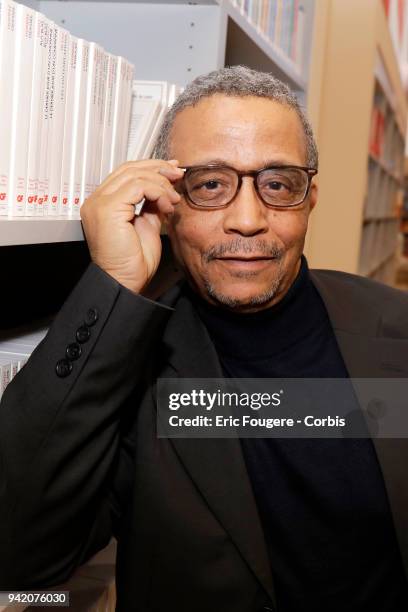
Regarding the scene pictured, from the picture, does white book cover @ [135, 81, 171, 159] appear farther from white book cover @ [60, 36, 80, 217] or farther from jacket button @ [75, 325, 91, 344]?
jacket button @ [75, 325, 91, 344]

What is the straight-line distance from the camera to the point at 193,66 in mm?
1712

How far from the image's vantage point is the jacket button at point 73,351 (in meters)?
1.13

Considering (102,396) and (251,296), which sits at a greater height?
(251,296)

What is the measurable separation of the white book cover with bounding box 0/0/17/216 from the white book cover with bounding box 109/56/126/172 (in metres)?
0.35

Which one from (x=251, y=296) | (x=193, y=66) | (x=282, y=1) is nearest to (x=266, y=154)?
(x=251, y=296)

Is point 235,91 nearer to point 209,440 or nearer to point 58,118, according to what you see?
point 58,118

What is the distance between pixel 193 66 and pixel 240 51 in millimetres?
446

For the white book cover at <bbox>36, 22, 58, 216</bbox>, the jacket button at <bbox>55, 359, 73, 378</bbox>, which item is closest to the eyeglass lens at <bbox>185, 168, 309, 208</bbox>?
the white book cover at <bbox>36, 22, 58, 216</bbox>

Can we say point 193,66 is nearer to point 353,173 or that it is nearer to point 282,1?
point 282,1

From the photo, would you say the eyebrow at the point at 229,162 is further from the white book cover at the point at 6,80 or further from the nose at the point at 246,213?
the white book cover at the point at 6,80

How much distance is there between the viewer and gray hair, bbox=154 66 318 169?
4.61 feet

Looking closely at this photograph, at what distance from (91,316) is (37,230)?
16 centimetres

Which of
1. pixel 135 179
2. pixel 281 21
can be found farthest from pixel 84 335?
pixel 281 21

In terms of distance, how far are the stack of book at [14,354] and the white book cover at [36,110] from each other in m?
0.28
